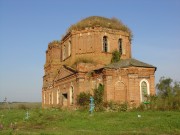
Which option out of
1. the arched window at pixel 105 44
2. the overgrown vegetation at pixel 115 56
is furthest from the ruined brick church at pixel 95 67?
the overgrown vegetation at pixel 115 56

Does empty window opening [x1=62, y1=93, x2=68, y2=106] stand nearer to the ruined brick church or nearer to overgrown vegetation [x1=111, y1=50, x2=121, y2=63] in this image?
the ruined brick church

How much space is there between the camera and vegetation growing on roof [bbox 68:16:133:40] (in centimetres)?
2674

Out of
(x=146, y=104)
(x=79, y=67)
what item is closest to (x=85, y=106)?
(x=79, y=67)

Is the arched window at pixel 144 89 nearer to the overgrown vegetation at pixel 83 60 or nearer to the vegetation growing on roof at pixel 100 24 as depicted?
the overgrown vegetation at pixel 83 60

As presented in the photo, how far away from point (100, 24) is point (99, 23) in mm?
175

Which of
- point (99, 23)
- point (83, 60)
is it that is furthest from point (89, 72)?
point (99, 23)

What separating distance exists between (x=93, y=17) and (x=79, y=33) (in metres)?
3.22

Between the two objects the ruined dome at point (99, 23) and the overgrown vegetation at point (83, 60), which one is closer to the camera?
the overgrown vegetation at point (83, 60)

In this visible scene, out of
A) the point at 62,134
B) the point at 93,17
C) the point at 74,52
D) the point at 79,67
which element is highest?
the point at 93,17

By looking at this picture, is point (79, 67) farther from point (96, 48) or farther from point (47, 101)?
point (47, 101)

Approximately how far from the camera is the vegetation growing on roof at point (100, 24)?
87.7 ft

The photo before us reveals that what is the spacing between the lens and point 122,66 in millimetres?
21203

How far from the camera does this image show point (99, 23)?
26.7 m

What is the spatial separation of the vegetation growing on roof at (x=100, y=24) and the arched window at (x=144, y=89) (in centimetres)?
842
